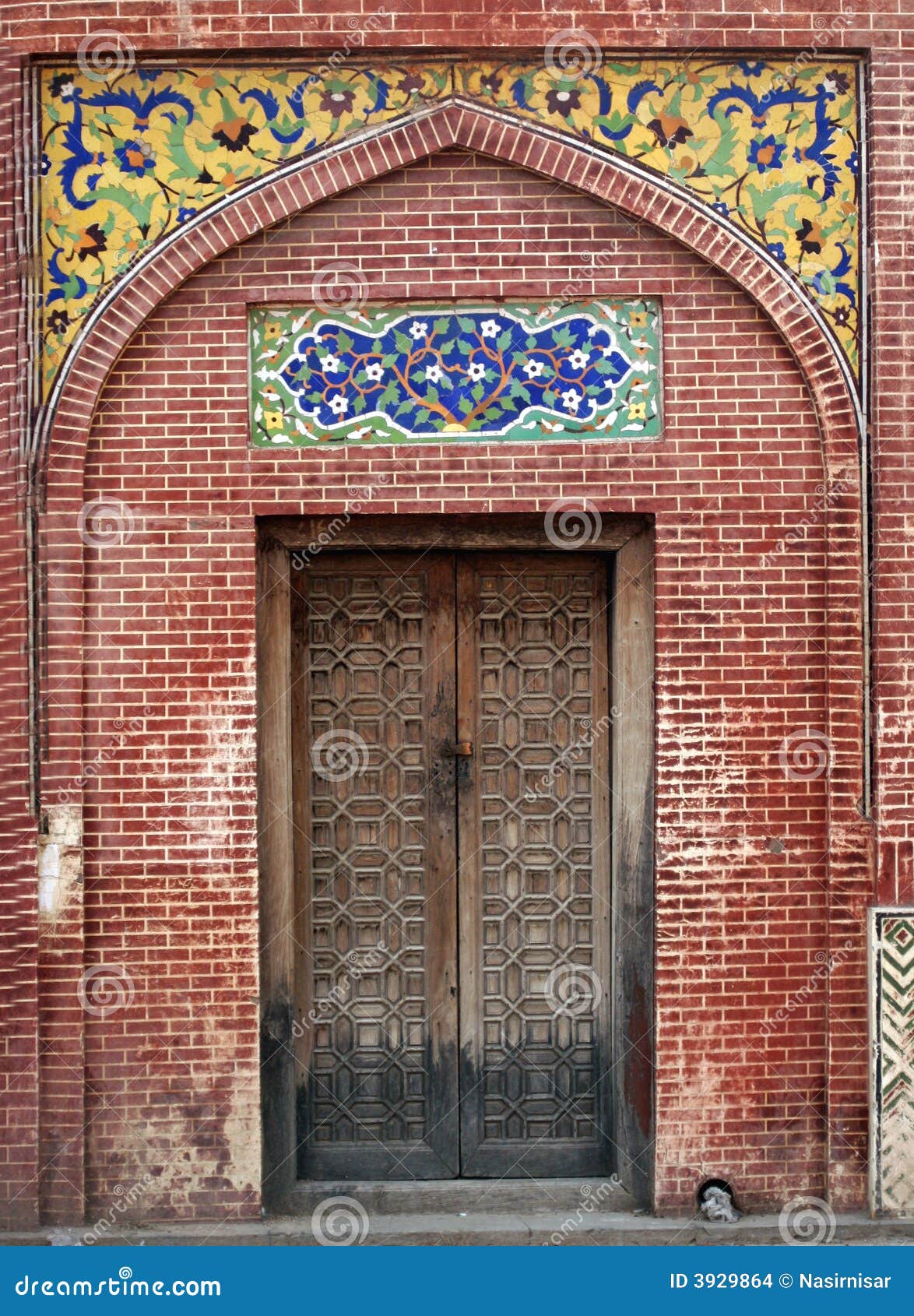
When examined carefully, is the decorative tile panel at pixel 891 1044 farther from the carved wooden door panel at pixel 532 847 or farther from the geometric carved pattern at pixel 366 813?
the geometric carved pattern at pixel 366 813

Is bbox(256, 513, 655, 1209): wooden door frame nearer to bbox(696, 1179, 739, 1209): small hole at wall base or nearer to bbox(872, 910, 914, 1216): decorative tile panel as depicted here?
bbox(696, 1179, 739, 1209): small hole at wall base

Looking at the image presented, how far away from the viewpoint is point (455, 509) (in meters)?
5.74

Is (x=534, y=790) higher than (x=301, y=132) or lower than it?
lower

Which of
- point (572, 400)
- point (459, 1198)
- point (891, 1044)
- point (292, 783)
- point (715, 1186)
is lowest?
point (459, 1198)

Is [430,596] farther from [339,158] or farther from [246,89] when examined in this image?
[246,89]

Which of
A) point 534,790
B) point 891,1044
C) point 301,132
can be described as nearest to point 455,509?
point 534,790

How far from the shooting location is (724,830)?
19.0 feet

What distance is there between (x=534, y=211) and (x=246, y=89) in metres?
1.25

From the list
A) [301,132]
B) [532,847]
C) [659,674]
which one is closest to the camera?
[301,132]

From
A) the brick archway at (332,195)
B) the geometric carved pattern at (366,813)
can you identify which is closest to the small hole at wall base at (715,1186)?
the geometric carved pattern at (366,813)

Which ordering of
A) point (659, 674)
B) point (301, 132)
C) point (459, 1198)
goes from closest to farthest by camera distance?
1. point (301, 132)
2. point (659, 674)
3. point (459, 1198)

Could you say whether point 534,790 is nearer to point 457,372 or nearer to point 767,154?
point 457,372

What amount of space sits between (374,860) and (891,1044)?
7.29 ft

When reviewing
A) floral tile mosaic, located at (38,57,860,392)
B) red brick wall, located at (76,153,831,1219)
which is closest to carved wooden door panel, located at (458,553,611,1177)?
red brick wall, located at (76,153,831,1219)
